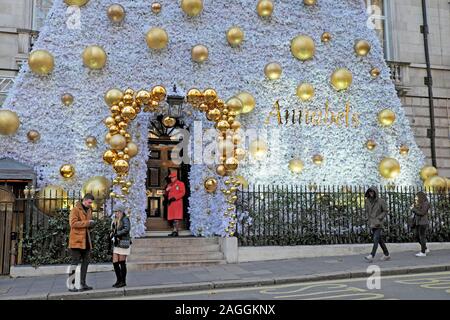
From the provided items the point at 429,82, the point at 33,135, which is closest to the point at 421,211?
the point at 429,82

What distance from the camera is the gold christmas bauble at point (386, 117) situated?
15.0m

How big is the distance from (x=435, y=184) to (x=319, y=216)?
4273mm

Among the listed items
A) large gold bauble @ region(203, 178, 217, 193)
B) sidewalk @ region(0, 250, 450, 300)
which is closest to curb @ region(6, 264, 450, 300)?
sidewalk @ region(0, 250, 450, 300)

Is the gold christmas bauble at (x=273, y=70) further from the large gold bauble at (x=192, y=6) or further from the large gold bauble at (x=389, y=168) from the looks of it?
the large gold bauble at (x=389, y=168)

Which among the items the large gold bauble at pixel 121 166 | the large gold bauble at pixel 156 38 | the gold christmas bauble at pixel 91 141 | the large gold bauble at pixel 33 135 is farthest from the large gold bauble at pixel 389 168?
the large gold bauble at pixel 33 135

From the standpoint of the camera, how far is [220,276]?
31.6 ft

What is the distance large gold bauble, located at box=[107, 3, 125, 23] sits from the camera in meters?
13.7

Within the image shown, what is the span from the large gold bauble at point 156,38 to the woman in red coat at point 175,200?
3.81m

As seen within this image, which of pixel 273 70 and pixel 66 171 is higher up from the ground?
pixel 273 70

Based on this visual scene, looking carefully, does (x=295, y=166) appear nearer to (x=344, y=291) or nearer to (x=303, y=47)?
(x=303, y=47)
